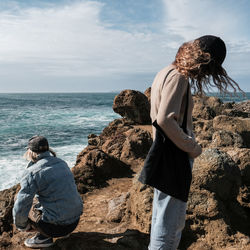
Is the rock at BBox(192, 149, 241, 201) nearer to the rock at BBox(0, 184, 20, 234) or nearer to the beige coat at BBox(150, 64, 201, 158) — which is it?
the beige coat at BBox(150, 64, 201, 158)

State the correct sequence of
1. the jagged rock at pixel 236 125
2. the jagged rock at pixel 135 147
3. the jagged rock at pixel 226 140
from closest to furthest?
1. the jagged rock at pixel 226 140
2. the jagged rock at pixel 135 147
3. the jagged rock at pixel 236 125

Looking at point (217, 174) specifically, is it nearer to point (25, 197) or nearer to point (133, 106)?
point (25, 197)

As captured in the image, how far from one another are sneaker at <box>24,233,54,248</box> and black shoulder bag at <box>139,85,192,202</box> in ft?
5.46

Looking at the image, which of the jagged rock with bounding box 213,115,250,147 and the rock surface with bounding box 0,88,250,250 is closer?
the rock surface with bounding box 0,88,250,250

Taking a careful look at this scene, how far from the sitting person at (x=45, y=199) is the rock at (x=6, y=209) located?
1.10 m

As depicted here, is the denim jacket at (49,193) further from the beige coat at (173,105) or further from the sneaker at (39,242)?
the beige coat at (173,105)

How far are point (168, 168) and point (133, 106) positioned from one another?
12.2 m

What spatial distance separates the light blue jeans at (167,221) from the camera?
2225mm

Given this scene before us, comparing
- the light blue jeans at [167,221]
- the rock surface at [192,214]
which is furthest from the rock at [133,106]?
the light blue jeans at [167,221]

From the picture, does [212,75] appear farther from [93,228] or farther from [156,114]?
[93,228]

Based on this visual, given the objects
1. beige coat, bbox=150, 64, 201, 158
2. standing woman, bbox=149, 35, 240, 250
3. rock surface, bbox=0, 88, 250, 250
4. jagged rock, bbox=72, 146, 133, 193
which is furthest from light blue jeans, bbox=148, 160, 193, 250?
jagged rock, bbox=72, 146, 133, 193

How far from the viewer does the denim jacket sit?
9.62 ft

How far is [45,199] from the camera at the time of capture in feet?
10.0

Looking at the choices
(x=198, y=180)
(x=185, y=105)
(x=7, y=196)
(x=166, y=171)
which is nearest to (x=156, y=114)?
(x=185, y=105)
